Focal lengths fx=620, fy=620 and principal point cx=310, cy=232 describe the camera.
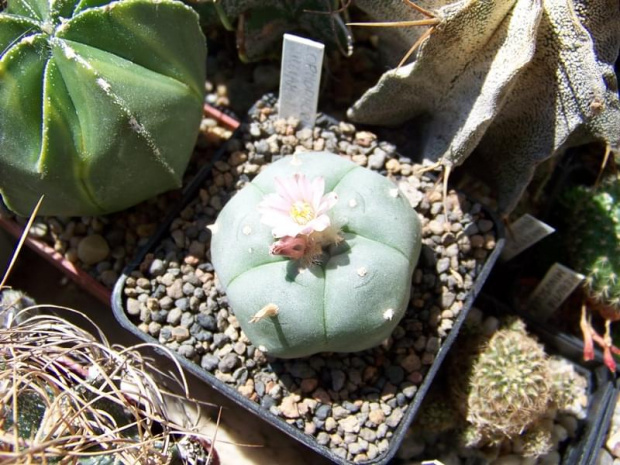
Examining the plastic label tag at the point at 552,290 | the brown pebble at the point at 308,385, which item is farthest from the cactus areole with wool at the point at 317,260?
the plastic label tag at the point at 552,290

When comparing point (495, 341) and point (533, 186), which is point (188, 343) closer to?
point (495, 341)

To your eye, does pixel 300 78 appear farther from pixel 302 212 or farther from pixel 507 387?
pixel 507 387

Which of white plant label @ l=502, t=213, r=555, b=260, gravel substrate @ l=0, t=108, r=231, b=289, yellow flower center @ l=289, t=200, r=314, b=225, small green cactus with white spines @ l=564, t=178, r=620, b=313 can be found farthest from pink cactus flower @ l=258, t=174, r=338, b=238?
small green cactus with white spines @ l=564, t=178, r=620, b=313

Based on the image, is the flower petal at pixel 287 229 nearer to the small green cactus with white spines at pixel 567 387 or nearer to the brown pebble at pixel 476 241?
the brown pebble at pixel 476 241

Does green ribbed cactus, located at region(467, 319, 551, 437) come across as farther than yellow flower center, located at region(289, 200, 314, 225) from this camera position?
Yes

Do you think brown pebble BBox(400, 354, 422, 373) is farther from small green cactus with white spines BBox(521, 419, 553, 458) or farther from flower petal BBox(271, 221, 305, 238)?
flower petal BBox(271, 221, 305, 238)

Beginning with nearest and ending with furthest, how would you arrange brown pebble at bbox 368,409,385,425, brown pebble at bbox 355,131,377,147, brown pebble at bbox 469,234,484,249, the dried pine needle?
the dried pine needle
brown pebble at bbox 368,409,385,425
brown pebble at bbox 469,234,484,249
brown pebble at bbox 355,131,377,147
